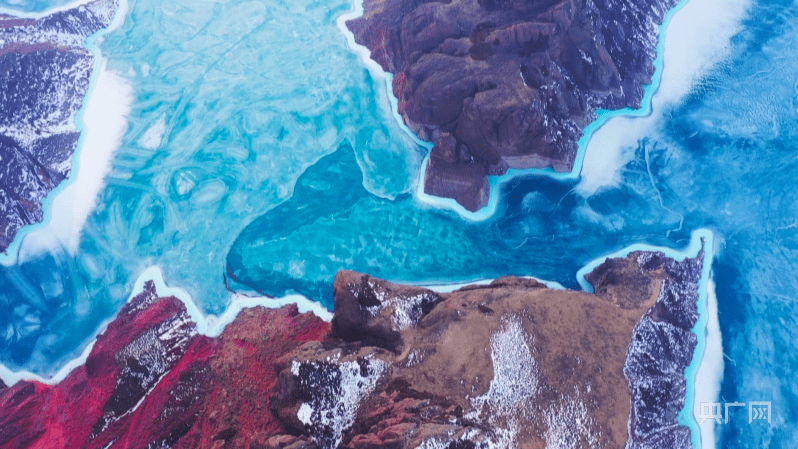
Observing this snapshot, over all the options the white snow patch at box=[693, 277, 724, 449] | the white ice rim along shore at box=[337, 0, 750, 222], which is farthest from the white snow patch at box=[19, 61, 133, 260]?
the white snow patch at box=[693, 277, 724, 449]

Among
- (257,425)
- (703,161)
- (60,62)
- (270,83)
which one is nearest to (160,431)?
(257,425)

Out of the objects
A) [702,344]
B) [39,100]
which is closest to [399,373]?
[702,344]

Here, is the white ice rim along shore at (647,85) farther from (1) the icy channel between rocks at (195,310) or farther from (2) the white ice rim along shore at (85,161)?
(2) the white ice rim along shore at (85,161)

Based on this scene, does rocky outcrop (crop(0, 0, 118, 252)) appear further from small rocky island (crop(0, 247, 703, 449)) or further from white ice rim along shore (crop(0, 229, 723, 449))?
small rocky island (crop(0, 247, 703, 449))

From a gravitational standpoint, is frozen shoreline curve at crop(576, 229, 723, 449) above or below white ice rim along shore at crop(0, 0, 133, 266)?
below

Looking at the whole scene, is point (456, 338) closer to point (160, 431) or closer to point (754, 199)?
point (160, 431)

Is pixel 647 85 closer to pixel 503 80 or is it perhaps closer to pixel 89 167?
pixel 503 80
